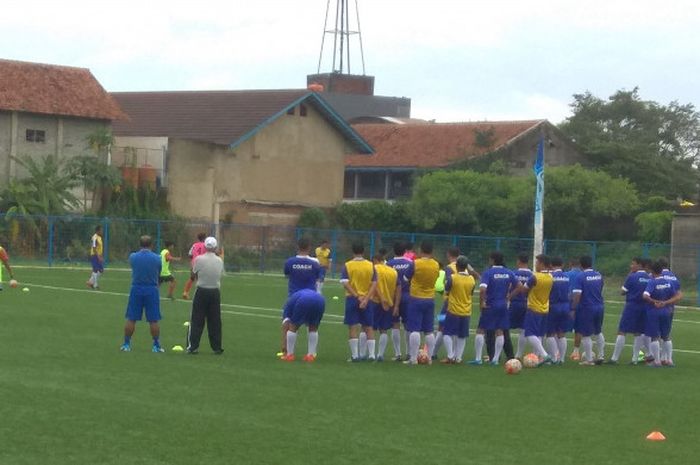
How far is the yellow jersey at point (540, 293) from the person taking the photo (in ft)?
71.4

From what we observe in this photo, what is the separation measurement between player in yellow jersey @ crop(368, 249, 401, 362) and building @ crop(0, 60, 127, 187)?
3922 centimetres

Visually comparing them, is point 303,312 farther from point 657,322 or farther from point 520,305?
point 657,322

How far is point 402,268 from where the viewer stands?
21000 mm

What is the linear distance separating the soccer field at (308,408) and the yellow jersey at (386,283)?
3.39 ft

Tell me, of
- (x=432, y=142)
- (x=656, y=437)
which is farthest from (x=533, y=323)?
(x=432, y=142)

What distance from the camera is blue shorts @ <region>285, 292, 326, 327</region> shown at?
20.2 m

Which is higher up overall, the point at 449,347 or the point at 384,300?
the point at 384,300

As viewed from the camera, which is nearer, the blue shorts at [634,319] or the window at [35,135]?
the blue shorts at [634,319]

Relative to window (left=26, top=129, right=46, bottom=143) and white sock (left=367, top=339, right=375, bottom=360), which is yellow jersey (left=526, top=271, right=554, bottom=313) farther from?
window (left=26, top=129, right=46, bottom=143)

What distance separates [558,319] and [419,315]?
271cm

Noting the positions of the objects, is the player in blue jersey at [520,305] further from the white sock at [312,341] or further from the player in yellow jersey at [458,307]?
the white sock at [312,341]

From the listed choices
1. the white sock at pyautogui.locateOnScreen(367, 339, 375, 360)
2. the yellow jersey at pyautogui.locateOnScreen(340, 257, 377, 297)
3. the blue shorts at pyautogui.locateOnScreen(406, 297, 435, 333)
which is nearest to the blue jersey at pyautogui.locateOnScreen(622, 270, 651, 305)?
the blue shorts at pyautogui.locateOnScreen(406, 297, 435, 333)

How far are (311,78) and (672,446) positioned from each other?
8837cm

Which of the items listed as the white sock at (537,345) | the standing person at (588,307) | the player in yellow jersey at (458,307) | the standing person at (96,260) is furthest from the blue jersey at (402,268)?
the standing person at (96,260)
